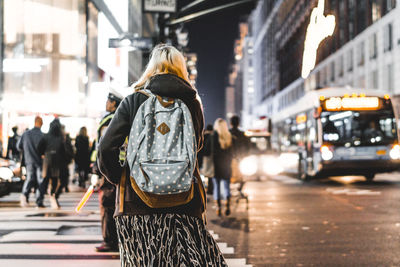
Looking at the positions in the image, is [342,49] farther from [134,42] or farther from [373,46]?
[134,42]

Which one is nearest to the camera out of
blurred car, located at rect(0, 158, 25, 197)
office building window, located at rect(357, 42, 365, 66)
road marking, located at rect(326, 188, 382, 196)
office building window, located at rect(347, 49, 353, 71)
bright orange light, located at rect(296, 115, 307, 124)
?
blurred car, located at rect(0, 158, 25, 197)

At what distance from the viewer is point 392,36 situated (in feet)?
137

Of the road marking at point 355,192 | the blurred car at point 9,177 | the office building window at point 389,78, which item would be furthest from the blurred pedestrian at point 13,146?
the office building window at point 389,78

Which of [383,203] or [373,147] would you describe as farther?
[373,147]

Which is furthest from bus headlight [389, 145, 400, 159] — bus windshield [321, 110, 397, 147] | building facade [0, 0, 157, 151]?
building facade [0, 0, 157, 151]

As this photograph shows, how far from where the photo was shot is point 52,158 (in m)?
12.3

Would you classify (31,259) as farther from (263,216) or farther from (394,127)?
(394,127)

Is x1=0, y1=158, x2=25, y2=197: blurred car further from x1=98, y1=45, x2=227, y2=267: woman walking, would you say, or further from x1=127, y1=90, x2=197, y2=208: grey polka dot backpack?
x1=127, y1=90, x2=197, y2=208: grey polka dot backpack

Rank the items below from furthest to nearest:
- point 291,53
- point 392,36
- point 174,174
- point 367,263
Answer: point 291,53 → point 392,36 → point 367,263 → point 174,174

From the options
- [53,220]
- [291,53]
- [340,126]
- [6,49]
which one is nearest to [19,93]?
[6,49]

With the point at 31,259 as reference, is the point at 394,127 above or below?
above

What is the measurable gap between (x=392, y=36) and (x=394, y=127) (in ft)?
80.7

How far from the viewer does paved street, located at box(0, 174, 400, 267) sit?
22.1 feet

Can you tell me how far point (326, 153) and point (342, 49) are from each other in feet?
127
